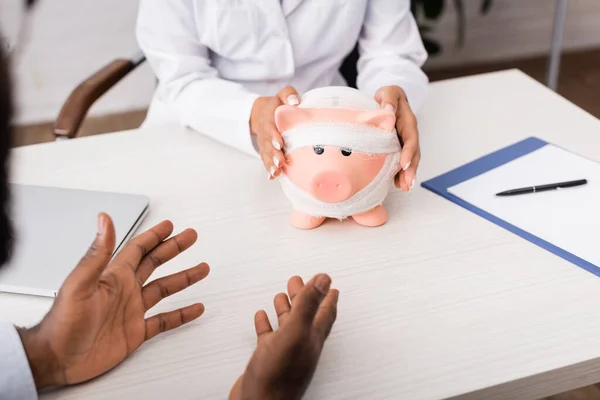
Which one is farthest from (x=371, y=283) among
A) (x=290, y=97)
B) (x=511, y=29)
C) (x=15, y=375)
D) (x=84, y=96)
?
(x=511, y=29)

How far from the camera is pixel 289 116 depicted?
0.78m

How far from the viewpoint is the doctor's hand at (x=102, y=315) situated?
0.60 m

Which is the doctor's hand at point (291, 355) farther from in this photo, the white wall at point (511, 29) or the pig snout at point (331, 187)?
the white wall at point (511, 29)

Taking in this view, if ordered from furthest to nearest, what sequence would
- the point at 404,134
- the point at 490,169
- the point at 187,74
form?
1. the point at 187,74
2. the point at 490,169
3. the point at 404,134

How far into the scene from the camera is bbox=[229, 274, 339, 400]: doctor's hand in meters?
0.56

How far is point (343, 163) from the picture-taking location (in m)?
0.76

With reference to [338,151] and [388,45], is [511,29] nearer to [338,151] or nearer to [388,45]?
[388,45]

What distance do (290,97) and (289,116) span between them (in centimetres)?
6

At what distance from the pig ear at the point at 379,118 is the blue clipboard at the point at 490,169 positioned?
0.18 metres

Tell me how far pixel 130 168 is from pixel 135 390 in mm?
436

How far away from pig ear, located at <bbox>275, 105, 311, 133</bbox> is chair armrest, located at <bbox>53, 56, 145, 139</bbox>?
514 millimetres

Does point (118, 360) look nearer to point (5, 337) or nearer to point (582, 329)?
point (5, 337)

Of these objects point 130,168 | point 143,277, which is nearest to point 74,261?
point 143,277

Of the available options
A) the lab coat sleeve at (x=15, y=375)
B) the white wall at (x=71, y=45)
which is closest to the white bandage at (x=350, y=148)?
the lab coat sleeve at (x=15, y=375)
